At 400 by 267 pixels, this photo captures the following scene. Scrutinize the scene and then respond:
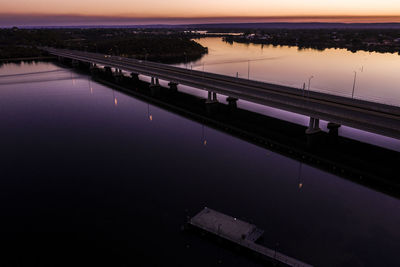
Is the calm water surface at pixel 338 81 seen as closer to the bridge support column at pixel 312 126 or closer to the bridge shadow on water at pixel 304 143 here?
the bridge shadow on water at pixel 304 143

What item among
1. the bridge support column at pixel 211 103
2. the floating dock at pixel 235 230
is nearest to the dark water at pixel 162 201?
the floating dock at pixel 235 230

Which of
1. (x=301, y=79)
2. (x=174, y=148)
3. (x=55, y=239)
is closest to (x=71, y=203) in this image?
(x=55, y=239)

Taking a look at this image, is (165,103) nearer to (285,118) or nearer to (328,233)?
(285,118)

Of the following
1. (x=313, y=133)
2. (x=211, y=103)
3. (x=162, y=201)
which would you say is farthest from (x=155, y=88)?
(x=162, y=201)

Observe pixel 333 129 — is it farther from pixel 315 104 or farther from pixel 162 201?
pixel 162 201

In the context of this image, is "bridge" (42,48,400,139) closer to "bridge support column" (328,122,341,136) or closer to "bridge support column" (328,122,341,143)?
"bridge support column" (328,122,341,136)

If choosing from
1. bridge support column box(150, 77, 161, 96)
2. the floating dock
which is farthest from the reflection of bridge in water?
the floating dock
